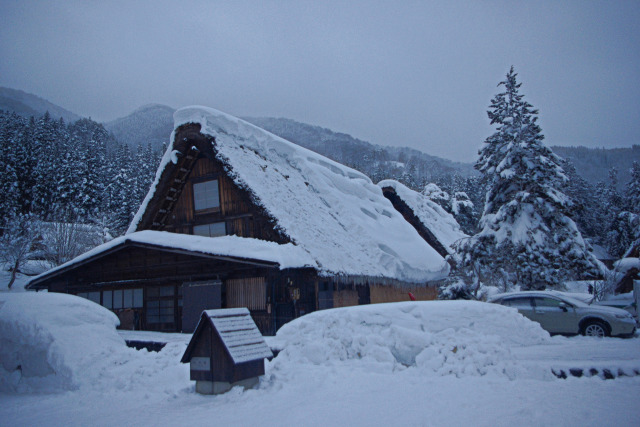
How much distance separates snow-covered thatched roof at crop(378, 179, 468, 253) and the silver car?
1237cm

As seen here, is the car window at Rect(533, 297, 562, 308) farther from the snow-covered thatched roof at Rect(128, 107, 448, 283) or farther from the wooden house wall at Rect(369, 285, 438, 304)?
the wooden house wall at Rect(369, 285, 438, 304)

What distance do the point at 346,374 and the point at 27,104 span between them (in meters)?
164

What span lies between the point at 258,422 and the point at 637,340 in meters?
10.7

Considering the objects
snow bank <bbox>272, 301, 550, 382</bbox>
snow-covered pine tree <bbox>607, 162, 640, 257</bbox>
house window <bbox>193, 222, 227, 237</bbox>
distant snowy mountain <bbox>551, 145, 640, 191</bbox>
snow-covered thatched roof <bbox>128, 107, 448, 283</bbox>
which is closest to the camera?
snow bank <bbox>272, 301, 550, 382</bbox>

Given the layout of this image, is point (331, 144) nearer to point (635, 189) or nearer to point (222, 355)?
point (635, 189)

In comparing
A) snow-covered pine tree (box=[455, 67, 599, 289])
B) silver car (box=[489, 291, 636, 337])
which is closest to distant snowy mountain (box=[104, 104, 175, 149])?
snow-covered pine tree (box=[455, 67, 599, 289])

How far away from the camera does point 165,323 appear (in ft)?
54.7

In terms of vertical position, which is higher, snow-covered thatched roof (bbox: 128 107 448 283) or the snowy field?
snow-covered thatched roof (bbox: 128 107 448 283)

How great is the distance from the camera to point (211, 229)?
703 inches

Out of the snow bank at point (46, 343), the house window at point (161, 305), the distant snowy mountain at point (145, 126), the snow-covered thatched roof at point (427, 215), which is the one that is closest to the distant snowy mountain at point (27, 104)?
the distant snowy mountain at point (145, 126)

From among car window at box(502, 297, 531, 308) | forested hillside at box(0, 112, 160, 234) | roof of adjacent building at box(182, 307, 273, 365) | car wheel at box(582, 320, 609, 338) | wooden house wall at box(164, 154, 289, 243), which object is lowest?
car wheel at box(582, 320, 609, 338)

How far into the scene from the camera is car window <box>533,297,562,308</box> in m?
12.5

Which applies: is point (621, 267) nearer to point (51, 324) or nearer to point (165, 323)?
point (165, 323)

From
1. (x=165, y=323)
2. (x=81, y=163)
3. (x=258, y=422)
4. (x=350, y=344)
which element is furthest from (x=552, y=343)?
(x=81, y=163)
